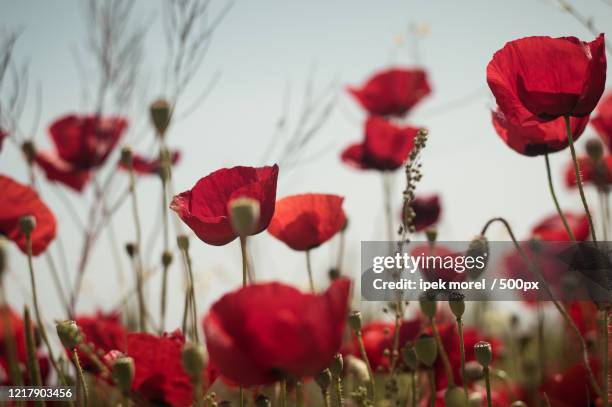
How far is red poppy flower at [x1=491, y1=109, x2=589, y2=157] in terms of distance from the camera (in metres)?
0.91

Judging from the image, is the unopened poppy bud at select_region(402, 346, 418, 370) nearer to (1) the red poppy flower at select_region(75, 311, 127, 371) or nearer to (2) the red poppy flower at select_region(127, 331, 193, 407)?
(2) the red poppy flower at select_region(127, 331, 193, 407)


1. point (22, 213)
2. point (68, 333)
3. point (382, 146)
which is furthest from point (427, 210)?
point (68, 333)

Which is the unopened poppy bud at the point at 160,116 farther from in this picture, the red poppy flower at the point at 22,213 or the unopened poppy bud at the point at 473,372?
the unopened poppy bud at the point at 473,372

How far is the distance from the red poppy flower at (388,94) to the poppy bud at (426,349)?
1462mm

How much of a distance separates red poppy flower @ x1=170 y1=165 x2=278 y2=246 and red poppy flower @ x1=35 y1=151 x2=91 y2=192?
45.7 inches

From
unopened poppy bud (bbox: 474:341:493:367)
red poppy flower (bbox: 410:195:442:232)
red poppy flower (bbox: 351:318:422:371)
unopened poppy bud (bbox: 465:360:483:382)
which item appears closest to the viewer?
unopened poppy bud (bbox: 474:341:493:367)

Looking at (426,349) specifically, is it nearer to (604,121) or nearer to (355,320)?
(355,320)

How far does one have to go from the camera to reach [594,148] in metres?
1.07

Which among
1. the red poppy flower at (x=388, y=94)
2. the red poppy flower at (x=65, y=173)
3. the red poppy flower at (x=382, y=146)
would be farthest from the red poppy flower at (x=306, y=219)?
the red poppy flower at (x=388, y=94)

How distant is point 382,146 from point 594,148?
69cm

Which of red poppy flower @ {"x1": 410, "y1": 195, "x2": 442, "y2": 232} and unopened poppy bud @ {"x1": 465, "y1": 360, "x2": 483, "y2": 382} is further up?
red poppy flower @ {"x1": 410, "y1": 195, "x2": 442, "y2": 232}

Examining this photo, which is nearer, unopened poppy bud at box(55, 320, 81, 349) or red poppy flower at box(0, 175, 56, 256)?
unopened poppy bud at box(55, 320, 81, 349)

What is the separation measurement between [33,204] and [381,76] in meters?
1.40

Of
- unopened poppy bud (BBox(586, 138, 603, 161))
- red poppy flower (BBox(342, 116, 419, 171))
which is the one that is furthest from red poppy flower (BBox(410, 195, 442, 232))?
unopened poppy bud (BBox(586, 138, 603, 161))
